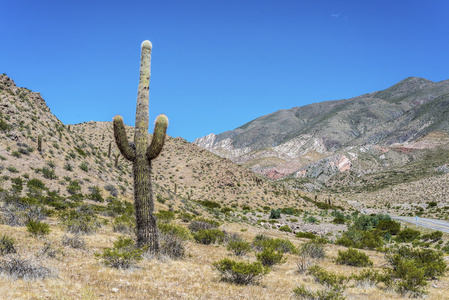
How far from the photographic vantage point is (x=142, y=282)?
7348 mm

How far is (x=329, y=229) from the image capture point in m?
29.0

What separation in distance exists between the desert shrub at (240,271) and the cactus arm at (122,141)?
450cm

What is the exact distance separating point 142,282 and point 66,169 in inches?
867

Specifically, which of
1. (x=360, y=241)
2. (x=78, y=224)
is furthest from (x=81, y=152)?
(x=360, y=241)

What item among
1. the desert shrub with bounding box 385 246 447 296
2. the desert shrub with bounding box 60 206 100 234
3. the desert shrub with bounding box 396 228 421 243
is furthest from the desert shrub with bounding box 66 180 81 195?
the desert shrub with bounding box 396 228 421 243

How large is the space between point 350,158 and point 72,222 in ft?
363

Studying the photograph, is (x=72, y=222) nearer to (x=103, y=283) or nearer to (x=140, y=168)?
(x=140, y=168)

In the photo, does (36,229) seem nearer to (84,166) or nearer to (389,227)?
(84,166)

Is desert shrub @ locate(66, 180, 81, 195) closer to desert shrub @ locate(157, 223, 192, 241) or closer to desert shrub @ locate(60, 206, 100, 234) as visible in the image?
desert shrub @ locate(60, 206, 100, 234)

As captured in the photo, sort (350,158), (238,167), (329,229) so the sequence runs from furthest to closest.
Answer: (350,158), (238,167), (329,229)

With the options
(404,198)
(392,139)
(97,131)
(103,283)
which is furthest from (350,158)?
(103,283)

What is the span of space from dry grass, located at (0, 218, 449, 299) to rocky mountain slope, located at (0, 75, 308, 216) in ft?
43.9

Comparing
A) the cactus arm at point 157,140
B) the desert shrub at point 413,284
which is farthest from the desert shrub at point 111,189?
the desert shrub at point 413,284

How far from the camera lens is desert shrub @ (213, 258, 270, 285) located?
8.16 m
